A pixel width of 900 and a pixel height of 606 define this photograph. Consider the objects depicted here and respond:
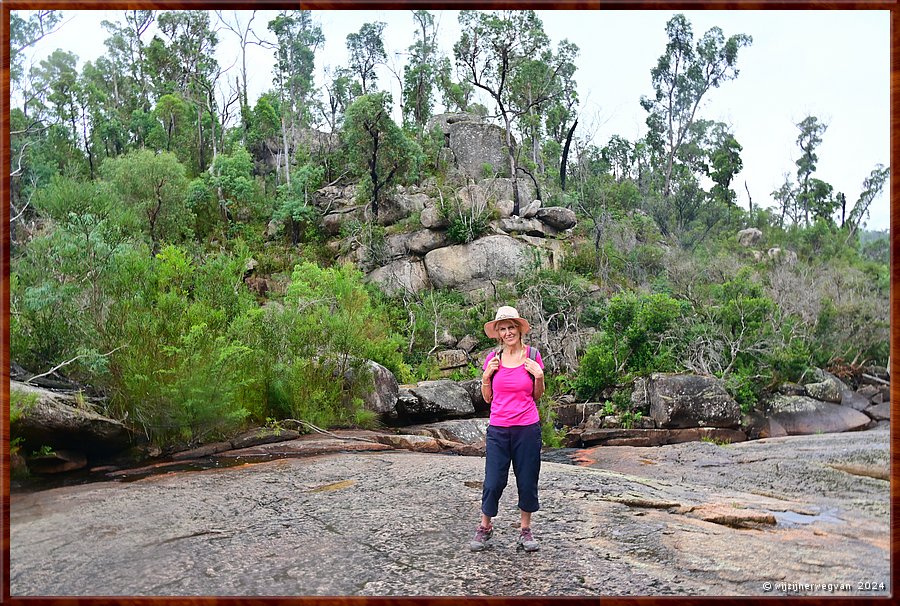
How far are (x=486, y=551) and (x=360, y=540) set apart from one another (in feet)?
2.07

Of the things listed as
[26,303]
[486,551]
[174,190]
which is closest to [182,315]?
[26,303]

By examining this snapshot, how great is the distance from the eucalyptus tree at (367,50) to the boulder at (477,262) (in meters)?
2.36

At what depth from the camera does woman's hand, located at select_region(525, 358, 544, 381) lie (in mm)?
2703

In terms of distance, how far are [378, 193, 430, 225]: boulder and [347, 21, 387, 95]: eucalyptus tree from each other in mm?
1693

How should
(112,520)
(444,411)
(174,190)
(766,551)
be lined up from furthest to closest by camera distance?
(174,190) → (444,411) → (112,520) → (766,551)

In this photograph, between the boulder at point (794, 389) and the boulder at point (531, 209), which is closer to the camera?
the boulder at point (794, 389)

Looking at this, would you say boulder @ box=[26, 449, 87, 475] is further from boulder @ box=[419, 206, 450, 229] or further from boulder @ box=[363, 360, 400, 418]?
boulder @ box=[419, 206, 450, 229]

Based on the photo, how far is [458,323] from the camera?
744cm

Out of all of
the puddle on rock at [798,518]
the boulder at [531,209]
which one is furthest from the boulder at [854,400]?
the boulder at [531,209]

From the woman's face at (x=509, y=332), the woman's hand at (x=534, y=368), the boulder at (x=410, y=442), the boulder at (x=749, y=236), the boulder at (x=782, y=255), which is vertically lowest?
the boulder at (x=410, y=442)

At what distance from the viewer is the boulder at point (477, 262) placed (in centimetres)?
862

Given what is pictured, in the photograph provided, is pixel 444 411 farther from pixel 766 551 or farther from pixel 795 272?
pixel 766 551

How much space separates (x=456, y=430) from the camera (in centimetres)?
680

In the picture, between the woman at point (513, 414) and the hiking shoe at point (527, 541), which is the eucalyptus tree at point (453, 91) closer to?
the woman at point (513, 414)
